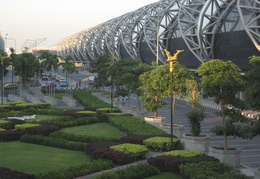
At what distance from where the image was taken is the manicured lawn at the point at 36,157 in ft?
66.4

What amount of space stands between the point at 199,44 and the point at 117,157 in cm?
3371

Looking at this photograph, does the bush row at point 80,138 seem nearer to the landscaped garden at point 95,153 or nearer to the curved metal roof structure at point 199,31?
the landscaped garden at point 95,153

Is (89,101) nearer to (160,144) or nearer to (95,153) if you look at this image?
(160,144)

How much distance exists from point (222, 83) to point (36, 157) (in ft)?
37.4

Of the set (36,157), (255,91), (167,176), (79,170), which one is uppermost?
(255,91)

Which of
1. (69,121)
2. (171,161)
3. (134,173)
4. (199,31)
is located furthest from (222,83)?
(199,31)

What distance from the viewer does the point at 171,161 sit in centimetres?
1941

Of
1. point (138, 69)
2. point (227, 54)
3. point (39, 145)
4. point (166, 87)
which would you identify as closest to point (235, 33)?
point (227, 54)

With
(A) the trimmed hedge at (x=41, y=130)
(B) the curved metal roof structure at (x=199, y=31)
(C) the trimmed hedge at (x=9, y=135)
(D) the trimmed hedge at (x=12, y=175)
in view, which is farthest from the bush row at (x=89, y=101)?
(D) the trimmed hedge at (x=12, y=175)

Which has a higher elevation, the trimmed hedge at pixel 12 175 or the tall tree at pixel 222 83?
the tall tree at pixel 222 83

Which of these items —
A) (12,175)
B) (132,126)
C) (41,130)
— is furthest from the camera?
(132,126)

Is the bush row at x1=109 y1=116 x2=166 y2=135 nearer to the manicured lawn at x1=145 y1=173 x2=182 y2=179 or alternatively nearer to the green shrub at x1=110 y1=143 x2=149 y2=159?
the green shrub at x1=110 y1=143 x2=149 y2=159

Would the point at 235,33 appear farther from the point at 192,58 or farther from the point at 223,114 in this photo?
the point at 223,114

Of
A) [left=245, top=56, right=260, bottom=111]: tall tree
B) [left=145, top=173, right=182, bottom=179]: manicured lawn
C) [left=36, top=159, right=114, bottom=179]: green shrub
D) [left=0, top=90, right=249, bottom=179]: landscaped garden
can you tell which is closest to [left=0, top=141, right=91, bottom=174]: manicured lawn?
[left=0, top=90, right=249, bottom=179]: landscaped garden
